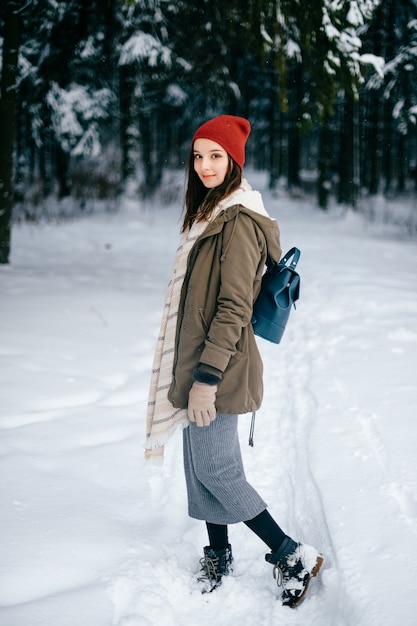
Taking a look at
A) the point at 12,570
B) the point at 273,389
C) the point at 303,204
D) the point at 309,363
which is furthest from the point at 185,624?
the point at 303,204

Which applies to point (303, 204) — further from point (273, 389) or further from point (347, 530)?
point (347, 530)

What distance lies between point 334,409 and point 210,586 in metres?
1.80

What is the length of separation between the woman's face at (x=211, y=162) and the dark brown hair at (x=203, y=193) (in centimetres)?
2

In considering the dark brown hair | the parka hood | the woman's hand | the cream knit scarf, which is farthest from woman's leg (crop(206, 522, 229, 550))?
the dark brown hair

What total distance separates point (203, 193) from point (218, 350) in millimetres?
746

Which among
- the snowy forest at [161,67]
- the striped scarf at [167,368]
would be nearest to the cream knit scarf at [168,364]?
the striped scarf at [167,368]

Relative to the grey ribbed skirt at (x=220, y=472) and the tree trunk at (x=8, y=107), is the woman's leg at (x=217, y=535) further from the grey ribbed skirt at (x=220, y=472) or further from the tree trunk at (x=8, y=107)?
the tree trunk at (x=8, y=107)

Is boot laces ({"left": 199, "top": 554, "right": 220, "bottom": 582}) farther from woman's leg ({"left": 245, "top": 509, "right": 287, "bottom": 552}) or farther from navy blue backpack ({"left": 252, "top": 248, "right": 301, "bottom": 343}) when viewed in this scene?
navy blue backpack ({"left": 252, "top": 248, "right": 301, "bottom": 343})

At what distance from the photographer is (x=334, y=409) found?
12.6 ft

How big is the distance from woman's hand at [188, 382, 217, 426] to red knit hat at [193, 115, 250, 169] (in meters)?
0.92

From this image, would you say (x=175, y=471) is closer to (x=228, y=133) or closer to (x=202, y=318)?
(x=202, y=318)

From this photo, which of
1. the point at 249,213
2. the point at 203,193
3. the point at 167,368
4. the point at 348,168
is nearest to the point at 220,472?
the point at 167,368

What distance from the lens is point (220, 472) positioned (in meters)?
2.18

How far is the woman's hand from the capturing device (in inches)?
78.2
